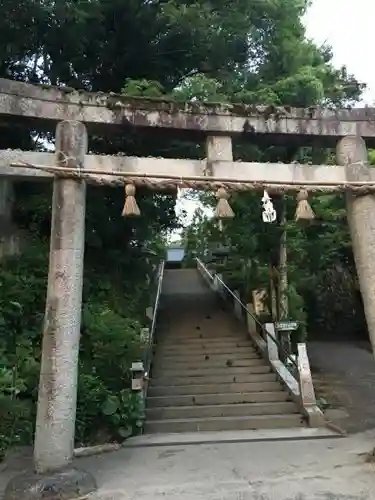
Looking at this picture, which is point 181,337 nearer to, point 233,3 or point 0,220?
point 0,220

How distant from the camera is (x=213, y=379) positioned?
11555 millimetres

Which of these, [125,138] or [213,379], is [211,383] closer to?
[213,379]

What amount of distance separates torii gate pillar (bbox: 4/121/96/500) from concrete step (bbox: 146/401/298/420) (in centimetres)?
428

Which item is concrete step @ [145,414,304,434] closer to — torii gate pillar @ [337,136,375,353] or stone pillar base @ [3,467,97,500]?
torii gate pillar @ [337,136,375,353]

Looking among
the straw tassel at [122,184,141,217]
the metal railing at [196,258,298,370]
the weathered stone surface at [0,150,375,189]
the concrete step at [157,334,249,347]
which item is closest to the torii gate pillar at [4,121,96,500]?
the weathered stone surface at [0,150,375,189]

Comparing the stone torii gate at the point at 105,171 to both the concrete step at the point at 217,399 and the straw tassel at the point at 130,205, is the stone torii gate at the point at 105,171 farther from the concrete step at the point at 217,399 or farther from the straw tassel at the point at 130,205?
the concrete step at the point at 217,399

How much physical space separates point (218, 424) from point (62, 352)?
4.72 m

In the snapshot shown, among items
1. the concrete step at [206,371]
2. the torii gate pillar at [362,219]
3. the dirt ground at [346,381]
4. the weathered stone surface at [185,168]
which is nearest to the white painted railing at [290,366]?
the concrete step at [206,371]

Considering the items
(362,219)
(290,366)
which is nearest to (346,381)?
(290,366)

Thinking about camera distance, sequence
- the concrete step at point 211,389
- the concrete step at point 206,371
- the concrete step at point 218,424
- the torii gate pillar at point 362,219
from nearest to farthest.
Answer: the torii gate pillar at point 362,219 < the concrete step at point 218,424 < the concrete step at point 211,389 < the concrete step at point 206,371

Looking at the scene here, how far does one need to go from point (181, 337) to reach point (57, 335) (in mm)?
8357

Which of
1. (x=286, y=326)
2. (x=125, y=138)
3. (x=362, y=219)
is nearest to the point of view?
(x=362, y=219)

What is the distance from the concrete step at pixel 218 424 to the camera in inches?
378

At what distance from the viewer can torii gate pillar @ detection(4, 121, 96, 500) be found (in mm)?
5652
